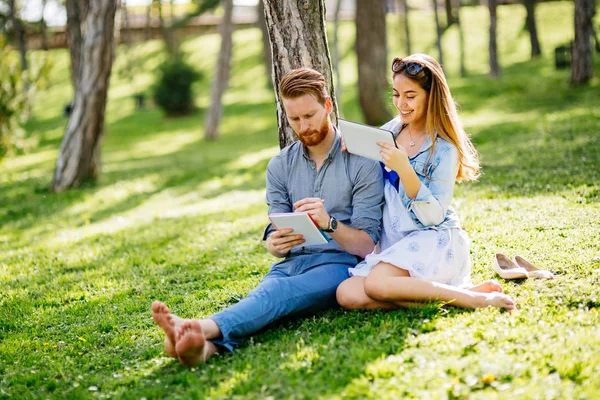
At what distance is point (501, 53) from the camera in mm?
31531

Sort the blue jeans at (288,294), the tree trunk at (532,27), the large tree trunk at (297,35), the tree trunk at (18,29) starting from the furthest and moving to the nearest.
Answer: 1. the tree trunk at (18,29)
2. the tree trunk at (532,27)
3. the large tree trunk at (297,35)
4. the blue jeans at (288,294)

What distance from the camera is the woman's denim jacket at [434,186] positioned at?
4148mm

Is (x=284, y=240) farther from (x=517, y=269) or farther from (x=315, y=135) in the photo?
(x=517, y=269)

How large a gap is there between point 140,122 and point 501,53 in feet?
56.9

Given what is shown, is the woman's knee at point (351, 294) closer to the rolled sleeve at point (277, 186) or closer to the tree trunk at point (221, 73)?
the rolled sleeve at point (277, 186)

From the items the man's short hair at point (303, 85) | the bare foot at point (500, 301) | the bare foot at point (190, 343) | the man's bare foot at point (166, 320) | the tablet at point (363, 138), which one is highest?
the man's short hair at point (303, 85)

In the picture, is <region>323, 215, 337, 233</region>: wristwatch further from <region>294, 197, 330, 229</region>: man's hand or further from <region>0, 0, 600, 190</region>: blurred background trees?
<region>0, 0, 600, 190</region>: blurred background trees

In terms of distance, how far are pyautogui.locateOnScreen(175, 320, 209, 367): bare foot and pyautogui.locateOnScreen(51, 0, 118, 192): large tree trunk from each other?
920 centimetres

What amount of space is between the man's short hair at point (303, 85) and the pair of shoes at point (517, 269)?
183cm

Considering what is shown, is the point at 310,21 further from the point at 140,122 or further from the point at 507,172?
the point at 140,122

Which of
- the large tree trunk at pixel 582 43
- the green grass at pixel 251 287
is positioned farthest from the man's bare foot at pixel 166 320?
the large tree trunk at pixel 582 43

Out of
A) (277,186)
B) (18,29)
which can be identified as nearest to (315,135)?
(277,186)

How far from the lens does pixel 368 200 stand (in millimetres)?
4406

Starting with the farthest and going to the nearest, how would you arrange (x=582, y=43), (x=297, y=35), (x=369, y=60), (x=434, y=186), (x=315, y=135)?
(x=582, y=43)
(x=369, y=60)
(x=297, y=35)
(x=315, y=135)
(x=434, y=186)
